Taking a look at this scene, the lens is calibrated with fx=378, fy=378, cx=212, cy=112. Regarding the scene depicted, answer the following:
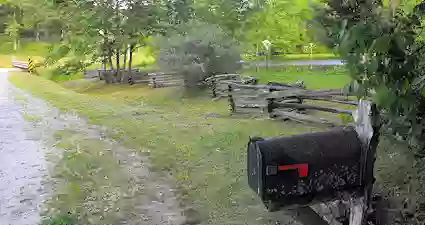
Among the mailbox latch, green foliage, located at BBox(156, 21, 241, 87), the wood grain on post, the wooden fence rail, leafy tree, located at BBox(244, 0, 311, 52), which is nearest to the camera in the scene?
the mailbox latch

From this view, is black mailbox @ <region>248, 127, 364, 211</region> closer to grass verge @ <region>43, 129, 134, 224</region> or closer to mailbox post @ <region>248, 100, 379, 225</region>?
mailbox post @ <region>248, 100, 379, 225</region>

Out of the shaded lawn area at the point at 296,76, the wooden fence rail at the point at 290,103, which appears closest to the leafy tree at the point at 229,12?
the shaded lawn area at the point at 296,76

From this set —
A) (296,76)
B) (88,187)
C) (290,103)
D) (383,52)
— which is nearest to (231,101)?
(290,103)

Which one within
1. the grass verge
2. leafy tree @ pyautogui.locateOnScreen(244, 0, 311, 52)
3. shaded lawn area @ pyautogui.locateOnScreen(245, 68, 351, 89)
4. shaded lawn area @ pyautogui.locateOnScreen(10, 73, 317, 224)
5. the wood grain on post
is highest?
leafy tree @ pyautogui.locateOnScreen(244, 0, 311, 52)

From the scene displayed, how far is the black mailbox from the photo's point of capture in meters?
1.70

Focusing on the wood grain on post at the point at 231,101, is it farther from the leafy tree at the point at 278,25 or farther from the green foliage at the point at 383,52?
the green foliage at the point at 383,52

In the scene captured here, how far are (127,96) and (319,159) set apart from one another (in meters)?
8.68

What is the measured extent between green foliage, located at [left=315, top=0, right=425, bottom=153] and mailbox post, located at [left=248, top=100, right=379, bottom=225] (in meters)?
0.20

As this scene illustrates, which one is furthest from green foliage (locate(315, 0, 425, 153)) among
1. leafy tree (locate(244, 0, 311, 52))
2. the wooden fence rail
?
leafy tree (locate(244, 0, 311, 52))

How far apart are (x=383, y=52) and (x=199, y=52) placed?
7.46 meters

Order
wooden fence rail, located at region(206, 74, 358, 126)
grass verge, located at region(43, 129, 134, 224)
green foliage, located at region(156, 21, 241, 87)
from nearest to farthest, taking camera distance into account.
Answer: grass verge, located at region(43, 129, 134, 224), wooden fence rail, located at region(206, 74, 358, 126), green foliage, located at region(156, 21, 241, 87)

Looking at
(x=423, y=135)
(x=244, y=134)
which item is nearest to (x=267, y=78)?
(x=244, y=134)

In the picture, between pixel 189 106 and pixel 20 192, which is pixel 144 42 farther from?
pixel 20 192

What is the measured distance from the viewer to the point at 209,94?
884 centimetres
